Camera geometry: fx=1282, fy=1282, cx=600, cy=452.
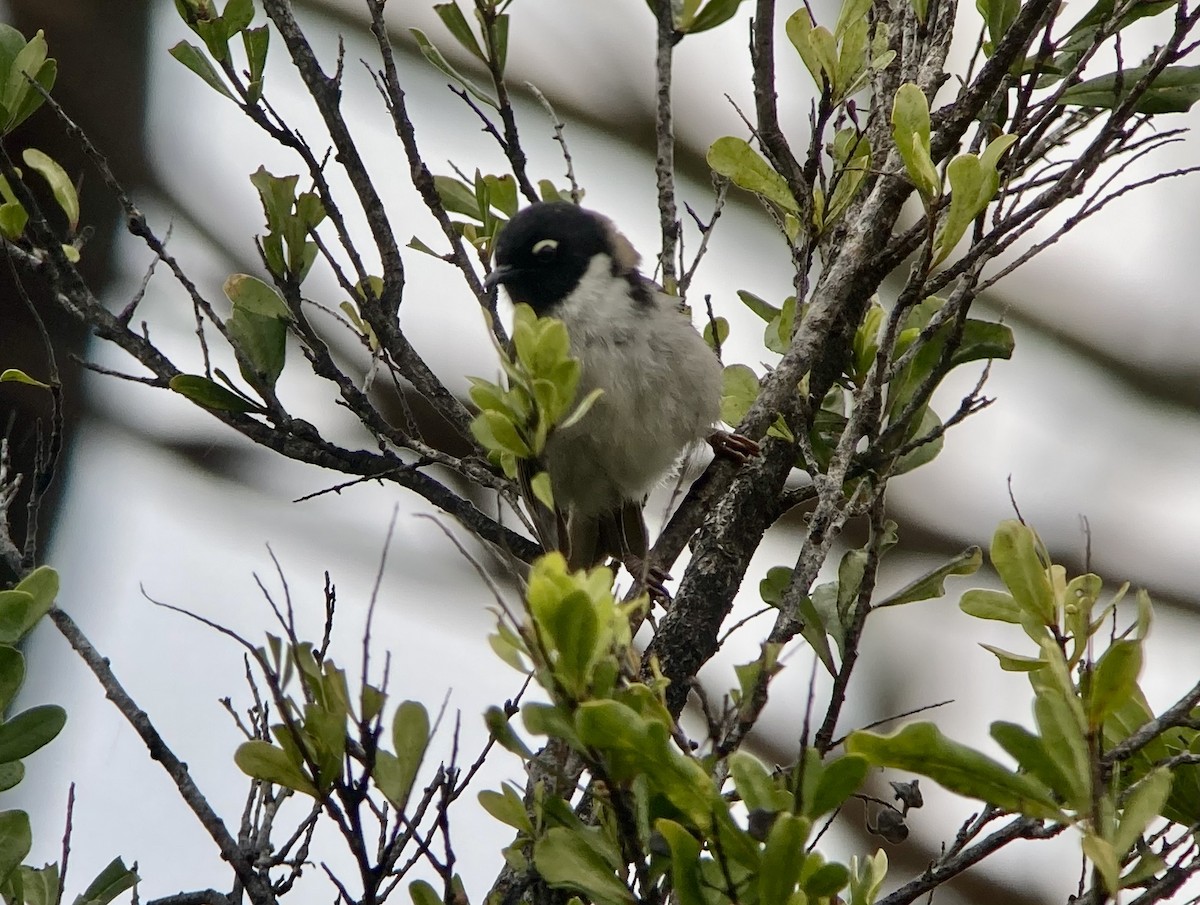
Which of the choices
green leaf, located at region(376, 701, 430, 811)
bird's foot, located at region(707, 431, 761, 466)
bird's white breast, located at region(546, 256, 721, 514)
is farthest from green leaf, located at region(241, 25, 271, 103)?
green leaf, located at region(376, 701, 430, 811)

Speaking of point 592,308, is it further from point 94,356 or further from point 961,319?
point 94,356

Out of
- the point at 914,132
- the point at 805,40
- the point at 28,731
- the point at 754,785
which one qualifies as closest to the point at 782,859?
the point at 754,785

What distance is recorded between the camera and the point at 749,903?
1.25 metres

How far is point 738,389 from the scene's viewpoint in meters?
2.52

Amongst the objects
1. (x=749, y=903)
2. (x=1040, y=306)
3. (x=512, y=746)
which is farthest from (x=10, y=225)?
(x=1040, y=306)

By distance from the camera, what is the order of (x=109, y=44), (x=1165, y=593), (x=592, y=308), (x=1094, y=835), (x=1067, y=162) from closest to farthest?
(x=1094, y=835), (x=1067, y=162), (x=592, y=308), (x=109, y=44), (x=1165, y=593)

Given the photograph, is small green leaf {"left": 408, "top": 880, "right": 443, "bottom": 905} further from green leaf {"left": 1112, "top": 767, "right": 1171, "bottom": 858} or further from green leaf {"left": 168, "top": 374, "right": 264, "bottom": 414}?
green leaf {"left": 168, "top": 374, "right": 264, "bottom": 414}

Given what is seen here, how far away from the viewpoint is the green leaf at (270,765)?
1511mm

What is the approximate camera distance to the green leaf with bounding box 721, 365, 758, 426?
8.25 ft

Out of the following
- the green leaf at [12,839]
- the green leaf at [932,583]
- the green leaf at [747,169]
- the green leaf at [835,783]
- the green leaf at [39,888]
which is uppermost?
the green leaf at [747,169]

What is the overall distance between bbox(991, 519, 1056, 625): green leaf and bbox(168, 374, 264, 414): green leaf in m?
1.42

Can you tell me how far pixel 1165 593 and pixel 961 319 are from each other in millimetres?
4436

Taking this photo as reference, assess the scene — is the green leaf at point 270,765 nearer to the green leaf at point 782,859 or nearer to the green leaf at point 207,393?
the green leaf at point 782,859

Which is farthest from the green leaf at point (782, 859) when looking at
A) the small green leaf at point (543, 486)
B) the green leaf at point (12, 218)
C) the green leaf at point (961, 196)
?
the green leaf at point (12, 218)
